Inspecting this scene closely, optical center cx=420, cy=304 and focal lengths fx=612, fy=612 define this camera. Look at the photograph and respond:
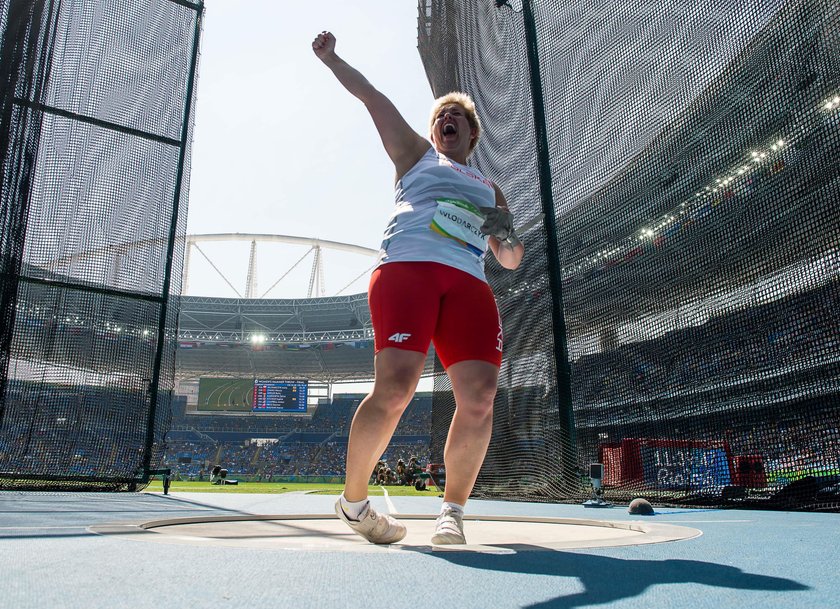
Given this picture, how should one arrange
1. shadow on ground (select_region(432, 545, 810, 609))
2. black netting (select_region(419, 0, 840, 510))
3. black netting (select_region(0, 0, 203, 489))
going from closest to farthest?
shadow on ground (select_region(432, 545, 810, 609)) → black netting (select_region(419, 0, 840, 510)) → black netting (select_region(0, 0, 203, 489))

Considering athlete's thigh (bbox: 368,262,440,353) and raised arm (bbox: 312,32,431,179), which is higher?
raised arm (bbox: 312,32,431,179)

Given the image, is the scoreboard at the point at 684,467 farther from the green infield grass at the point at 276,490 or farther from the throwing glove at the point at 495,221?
the green infield grass at the point at 276,490

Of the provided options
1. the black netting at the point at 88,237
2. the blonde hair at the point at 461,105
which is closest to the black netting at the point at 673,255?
the blonde hair at the point at 461,105

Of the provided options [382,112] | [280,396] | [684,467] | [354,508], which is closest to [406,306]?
[354,508]

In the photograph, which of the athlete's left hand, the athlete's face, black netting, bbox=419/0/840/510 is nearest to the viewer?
the athlete's left hand

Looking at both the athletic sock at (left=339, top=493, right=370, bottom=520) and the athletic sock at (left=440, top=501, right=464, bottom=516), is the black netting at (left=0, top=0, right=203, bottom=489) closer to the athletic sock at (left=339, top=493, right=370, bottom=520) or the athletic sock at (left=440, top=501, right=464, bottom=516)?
the athletic sock at (left=339, top=493, right=370, bottom=520)

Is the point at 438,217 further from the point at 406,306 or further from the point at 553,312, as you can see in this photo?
the point at 553,312

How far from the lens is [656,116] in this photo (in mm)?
3666

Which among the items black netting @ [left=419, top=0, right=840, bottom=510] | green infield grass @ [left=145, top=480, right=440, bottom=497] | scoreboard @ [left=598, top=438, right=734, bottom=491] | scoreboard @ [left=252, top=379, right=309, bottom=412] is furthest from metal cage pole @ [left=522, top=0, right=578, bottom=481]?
scoreboard @ [left=252, top=379, right=309, bottom=412]

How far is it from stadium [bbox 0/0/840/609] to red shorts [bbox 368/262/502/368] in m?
0.53

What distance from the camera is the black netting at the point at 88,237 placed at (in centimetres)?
436

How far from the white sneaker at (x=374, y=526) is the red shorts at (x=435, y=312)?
425 mm

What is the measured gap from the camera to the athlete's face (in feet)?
6.62

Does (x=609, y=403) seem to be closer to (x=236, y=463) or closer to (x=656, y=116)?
(x=656, y=116)
